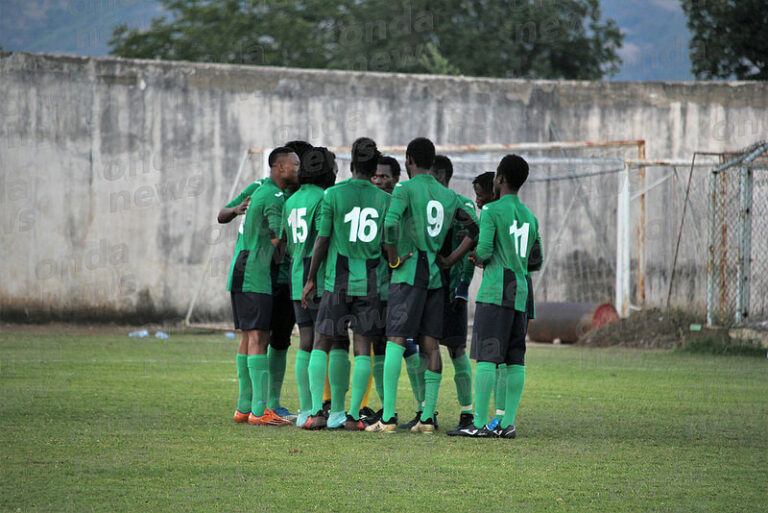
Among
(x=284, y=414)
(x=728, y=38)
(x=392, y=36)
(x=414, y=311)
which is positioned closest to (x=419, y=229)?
(x=414, y=311)

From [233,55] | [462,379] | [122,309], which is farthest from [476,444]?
[233,55]

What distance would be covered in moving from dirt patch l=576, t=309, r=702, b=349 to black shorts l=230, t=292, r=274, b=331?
8597mm

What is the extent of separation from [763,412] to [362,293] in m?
3.29

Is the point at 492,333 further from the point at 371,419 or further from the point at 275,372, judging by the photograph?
the point at 275,372

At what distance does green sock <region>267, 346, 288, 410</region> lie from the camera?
734 cm

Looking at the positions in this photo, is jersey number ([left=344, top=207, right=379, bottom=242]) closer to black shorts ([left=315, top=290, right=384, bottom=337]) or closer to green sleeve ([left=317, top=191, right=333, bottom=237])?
green sleeve ([left=317, top=191, right=333, bottom=237])

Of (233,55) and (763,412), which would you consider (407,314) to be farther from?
(233,55)

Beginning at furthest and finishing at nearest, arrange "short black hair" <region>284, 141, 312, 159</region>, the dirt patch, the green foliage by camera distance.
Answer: the green foliage
the dirt patch
"short black hair" <region>284, 141, 312, 159</region>

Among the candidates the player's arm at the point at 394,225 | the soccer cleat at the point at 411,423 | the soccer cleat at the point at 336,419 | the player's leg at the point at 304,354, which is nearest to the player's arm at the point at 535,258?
the player's arm at the point at 394,225

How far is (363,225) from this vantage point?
22.3ft

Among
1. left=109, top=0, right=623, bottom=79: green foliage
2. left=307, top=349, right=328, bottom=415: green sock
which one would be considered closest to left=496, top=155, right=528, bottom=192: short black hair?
left=307, top=349, right=328, bottom=415: green sock

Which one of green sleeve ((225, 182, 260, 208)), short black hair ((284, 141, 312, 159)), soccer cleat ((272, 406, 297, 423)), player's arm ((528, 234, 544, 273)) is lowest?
soccer cleat ((272, 406, 297, 423))

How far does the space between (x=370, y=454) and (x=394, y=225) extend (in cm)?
151

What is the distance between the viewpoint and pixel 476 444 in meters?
6.20
